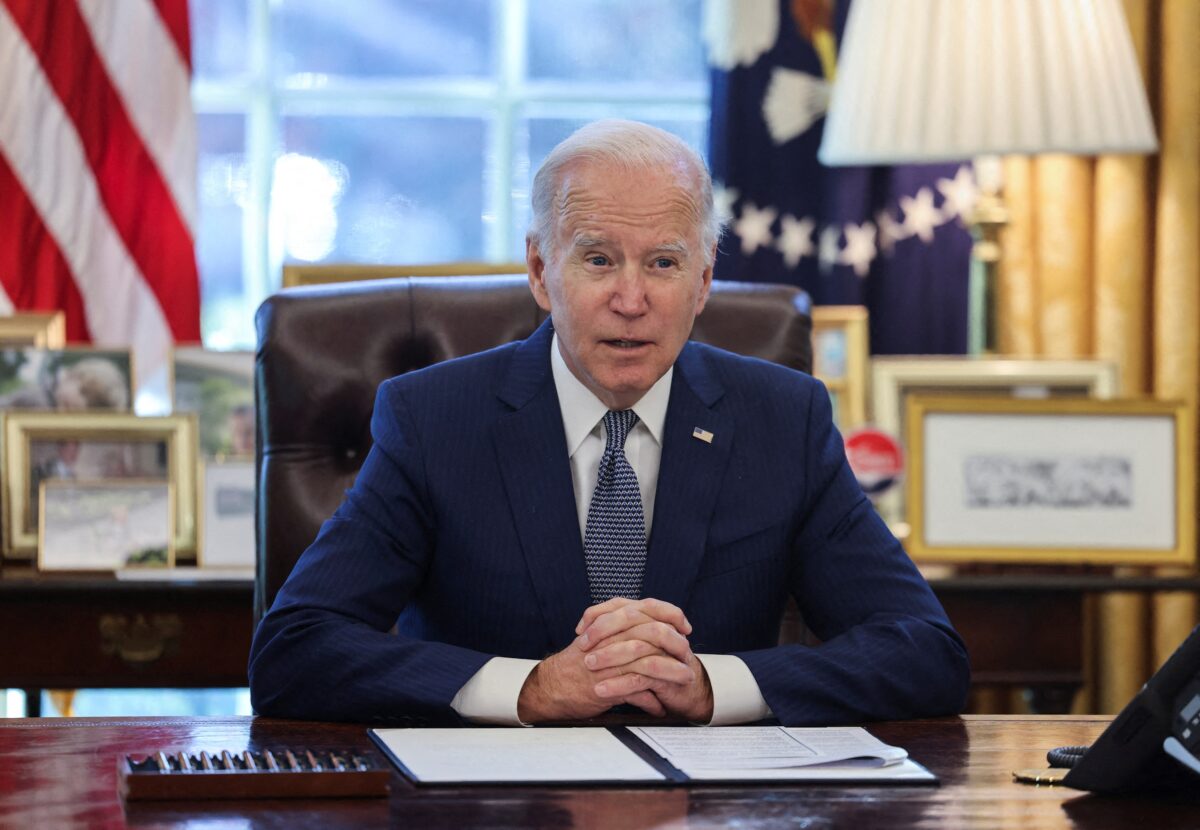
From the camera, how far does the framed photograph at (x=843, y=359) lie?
3.18m

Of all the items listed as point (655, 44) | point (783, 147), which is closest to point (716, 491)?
point (783, 147)

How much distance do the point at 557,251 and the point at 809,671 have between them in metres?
0.58

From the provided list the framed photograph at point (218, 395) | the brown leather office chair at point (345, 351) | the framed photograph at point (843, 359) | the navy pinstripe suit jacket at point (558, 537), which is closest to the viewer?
the navy pinstripe suit jacket at point (558, 537)

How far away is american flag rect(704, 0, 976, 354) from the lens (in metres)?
3.37

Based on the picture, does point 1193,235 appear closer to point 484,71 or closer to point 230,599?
point 484,71

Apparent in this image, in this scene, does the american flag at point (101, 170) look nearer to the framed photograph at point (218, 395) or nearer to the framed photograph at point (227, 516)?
the framed photograph at point (218, 395)

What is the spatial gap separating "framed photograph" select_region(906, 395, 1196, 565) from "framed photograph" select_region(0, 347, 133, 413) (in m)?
1.44

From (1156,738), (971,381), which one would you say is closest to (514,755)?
(1156,738)

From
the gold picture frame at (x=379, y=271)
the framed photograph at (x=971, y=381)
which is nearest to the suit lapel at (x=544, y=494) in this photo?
the gold picture frame at (x=379, y=271)

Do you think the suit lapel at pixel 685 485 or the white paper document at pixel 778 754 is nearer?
the white paper document at pixel 778 754

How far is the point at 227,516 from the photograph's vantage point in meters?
2.85

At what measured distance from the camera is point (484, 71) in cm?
360

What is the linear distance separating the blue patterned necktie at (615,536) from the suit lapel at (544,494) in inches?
0.9

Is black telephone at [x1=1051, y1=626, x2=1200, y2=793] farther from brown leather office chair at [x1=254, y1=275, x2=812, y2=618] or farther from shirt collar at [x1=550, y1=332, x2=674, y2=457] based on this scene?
brown leather office chair at [x1=254, y1=275, x2=812, y2=618]
